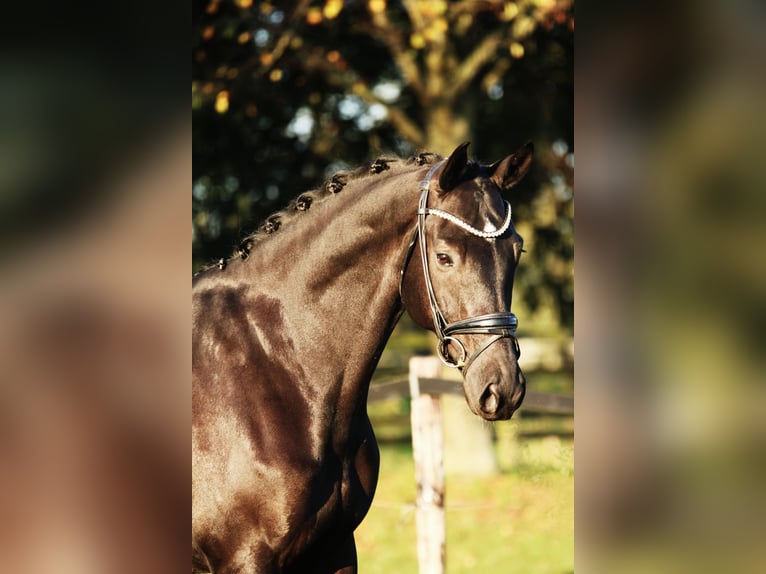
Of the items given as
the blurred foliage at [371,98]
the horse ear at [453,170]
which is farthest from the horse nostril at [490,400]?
the blurred foliage at [371,98]

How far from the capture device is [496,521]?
8.71 m

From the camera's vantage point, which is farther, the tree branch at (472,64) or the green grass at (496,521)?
the tree branch at (472,64)

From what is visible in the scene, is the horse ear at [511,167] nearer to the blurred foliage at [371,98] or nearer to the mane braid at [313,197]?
the mane braid at [313,197]

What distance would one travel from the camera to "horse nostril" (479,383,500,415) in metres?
2.78

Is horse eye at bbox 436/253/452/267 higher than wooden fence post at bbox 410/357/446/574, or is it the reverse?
horse eye at bbox 436/253/452/267

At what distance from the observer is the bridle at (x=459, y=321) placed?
9.16 feet

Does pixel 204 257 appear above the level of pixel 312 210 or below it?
below

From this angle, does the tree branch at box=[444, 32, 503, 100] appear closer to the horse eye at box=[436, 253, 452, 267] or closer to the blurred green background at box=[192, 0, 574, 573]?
the blurred green background at box=[192, 0, 574, 573]

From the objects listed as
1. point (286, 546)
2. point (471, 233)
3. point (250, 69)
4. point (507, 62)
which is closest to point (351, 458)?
point (286, 546)

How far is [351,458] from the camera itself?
308cm

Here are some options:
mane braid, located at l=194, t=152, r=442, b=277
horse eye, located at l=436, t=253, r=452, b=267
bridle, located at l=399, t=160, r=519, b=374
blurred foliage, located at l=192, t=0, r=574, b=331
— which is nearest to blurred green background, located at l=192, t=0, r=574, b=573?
blurred foliage, located at l=192, t=0, r=574, b=331
